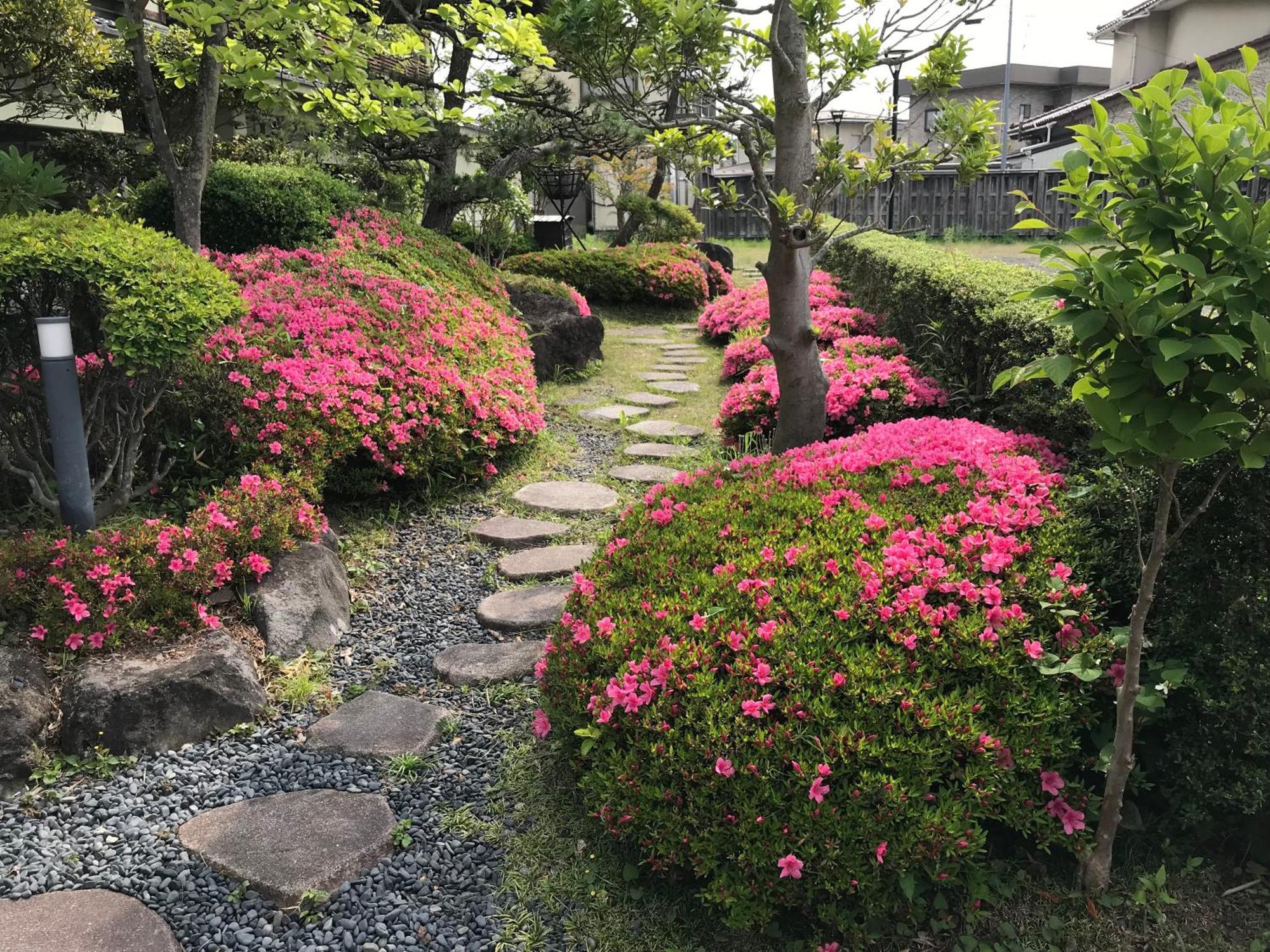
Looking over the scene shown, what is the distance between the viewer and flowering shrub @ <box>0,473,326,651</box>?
2932 millimetres

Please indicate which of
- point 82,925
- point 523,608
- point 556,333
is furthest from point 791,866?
point 556,333

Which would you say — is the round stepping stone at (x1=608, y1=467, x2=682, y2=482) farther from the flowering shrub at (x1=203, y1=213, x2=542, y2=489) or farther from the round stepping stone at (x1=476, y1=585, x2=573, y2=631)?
the round stepping stone at (x1=476, y1=585, x2=573, y2=631)

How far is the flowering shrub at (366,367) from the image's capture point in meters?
4.25

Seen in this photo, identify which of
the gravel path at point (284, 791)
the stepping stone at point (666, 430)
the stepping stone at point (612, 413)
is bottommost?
the gravel path at point (284, 791)

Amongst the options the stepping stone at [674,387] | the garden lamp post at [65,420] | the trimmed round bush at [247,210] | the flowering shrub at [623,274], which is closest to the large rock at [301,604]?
the garden lamp post at [65,420]

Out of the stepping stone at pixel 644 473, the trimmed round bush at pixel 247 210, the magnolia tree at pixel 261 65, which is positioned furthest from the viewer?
the trimmed round bush at pixel 247 210

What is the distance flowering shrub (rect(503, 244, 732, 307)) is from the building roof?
29007 millimetres

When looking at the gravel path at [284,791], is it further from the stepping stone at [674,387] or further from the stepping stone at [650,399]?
the stepping stone at [674,387]

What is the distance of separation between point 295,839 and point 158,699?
791mm

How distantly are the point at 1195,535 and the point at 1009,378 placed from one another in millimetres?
808

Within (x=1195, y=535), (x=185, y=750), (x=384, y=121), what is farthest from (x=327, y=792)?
(x=384, y=121)

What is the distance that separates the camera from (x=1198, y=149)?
1.67m

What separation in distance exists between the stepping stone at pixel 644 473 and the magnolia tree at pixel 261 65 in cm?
251

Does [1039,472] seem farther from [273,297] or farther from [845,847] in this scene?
[273,297]
